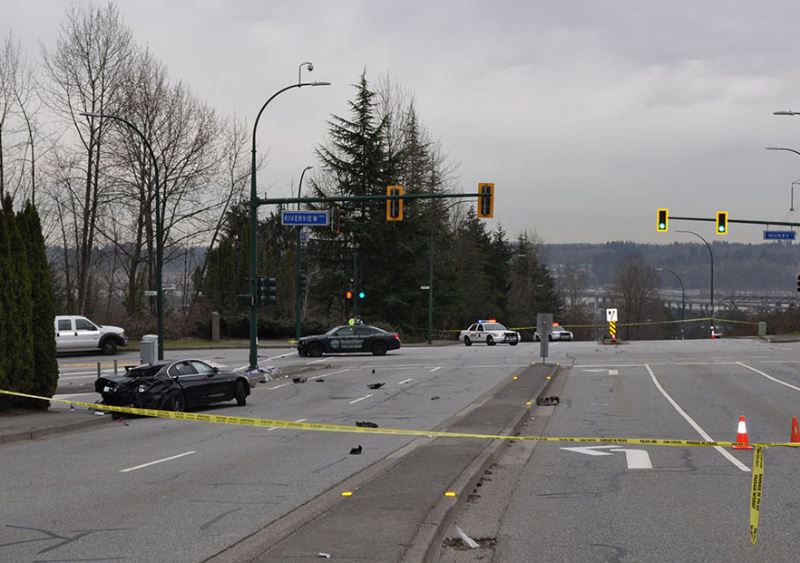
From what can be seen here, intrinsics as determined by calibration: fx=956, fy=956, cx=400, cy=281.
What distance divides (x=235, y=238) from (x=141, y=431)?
66.9 metres

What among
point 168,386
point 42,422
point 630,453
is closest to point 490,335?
point 168,386

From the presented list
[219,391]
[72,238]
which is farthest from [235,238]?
[219,391]

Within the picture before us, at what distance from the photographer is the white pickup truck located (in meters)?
44.2

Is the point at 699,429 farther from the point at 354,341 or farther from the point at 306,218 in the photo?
the point at 354,341

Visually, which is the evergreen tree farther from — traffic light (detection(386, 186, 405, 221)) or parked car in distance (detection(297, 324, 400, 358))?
parked car in distance (detection(297, 324, 400, 358))

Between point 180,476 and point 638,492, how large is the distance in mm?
6057

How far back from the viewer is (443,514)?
9.29 m

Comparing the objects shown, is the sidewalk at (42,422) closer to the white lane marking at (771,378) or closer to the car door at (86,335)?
the white lane marking at (771,378)

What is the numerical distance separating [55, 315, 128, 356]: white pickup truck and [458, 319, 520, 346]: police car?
23.6 metres

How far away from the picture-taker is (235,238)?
3356 inches

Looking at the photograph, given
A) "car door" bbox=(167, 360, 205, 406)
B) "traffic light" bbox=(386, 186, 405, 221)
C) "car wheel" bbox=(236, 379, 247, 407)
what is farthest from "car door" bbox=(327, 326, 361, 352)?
"car door" bbox=(167, 360, 205, 406)

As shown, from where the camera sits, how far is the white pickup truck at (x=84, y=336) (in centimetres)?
4425

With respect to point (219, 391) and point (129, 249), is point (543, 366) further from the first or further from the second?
point (129, 249)

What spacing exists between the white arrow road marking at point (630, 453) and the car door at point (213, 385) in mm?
11211
